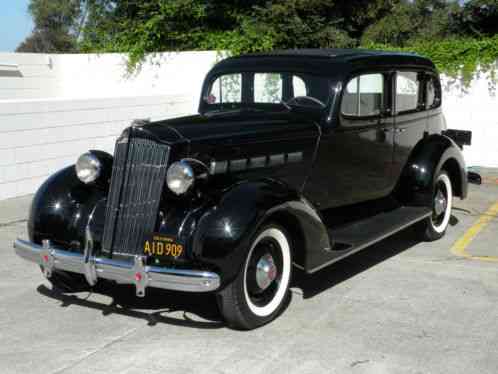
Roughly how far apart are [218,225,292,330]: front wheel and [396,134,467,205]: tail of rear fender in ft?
7.23

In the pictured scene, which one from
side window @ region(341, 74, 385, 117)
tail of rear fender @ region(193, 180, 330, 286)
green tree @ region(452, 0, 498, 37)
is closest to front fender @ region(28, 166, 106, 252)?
tail of rear fender @ region(193, 180, 330, 286)

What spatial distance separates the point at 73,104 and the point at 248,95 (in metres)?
4.96

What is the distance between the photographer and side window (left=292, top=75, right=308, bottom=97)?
18.1 feet

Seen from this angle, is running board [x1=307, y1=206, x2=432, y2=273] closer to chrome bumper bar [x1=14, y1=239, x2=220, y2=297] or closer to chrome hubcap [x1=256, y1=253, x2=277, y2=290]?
chrome hubcap [x1=256, y1=253, x2=277, y2=290]

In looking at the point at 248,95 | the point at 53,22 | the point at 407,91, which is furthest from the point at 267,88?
the point at 53,22

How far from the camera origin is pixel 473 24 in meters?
14.0

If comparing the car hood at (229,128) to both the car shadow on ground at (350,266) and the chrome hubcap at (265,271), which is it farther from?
the car shadow on ground at (350,266)

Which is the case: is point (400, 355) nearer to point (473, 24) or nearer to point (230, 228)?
point (230, 228)

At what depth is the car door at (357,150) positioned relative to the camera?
5336 millimetres

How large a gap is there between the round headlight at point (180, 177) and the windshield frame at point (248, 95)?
149 cm

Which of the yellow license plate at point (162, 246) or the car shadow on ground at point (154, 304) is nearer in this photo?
the yellow license plate at point (162, 246)

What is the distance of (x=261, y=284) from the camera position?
434 centimetres

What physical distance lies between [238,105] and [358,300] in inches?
77.0

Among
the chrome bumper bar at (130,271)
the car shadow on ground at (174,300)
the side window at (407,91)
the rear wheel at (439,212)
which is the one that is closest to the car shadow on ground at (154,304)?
the car shadow on ground at (174,300)
